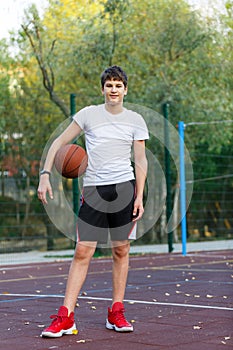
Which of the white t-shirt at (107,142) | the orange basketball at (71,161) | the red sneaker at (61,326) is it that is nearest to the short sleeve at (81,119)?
the white t-shirt at (107,142)

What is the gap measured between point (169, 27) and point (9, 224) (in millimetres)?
7639

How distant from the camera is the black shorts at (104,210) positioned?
5438mm

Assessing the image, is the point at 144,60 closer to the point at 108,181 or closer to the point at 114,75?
the point at 114,75

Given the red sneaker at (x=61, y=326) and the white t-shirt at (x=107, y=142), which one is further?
the white t-shirt at (x=107, y=142)

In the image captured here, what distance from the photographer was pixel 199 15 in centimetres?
2061

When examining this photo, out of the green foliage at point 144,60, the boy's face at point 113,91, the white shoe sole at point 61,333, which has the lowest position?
the white shoe sole at point 61,333

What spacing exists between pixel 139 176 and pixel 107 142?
32 centimetres

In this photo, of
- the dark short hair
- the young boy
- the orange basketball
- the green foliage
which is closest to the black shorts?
the young boy

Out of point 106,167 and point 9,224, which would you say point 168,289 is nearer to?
point 106,167

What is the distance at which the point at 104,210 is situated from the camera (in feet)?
17.9

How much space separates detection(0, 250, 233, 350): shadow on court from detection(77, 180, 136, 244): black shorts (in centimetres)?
65

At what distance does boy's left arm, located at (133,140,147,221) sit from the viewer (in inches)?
215

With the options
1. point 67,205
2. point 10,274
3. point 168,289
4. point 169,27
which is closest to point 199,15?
point 169,27

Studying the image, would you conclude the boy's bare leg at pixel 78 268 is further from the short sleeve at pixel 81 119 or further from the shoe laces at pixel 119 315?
the short sleeve at pixel 81 119
